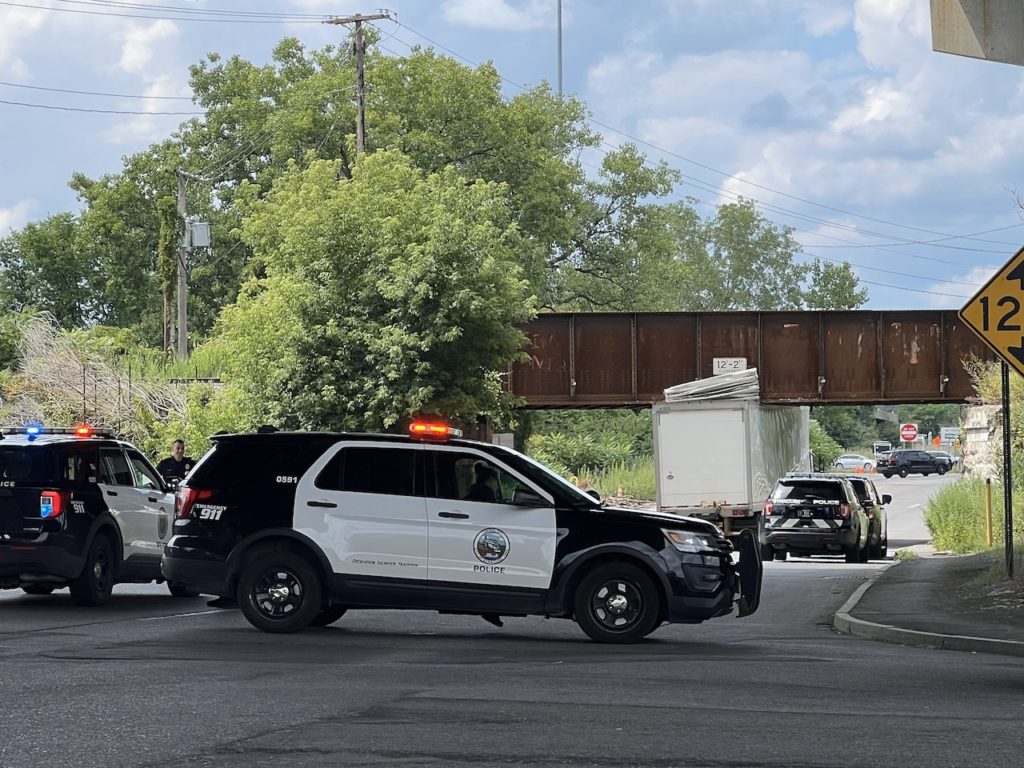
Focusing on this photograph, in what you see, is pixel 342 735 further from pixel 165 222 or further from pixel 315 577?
pixel 165 222

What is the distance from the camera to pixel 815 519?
102ft

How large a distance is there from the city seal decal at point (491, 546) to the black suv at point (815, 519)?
1758 centimetres

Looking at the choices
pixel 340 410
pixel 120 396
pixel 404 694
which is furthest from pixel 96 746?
pixel 120 396

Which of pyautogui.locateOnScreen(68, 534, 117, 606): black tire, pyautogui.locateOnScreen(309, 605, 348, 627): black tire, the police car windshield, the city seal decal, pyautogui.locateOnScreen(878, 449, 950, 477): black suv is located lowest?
pyautogui.locateOnScreen(309, 605, 348, 627): black tire

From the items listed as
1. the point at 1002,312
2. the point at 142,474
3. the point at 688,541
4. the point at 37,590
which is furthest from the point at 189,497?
the point at 1002,312

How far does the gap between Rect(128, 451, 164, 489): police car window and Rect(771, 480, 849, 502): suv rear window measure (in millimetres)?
15034

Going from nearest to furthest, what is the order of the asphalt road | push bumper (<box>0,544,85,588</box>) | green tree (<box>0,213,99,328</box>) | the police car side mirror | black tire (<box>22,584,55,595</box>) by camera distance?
the asphalt road < the police car side mirror < push bumper (<box>0,544,85,588</box>) < black tire (<box>22,584,55,595</box>) < green tree (<box>0,213,99,328</box>)

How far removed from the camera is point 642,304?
72.6m

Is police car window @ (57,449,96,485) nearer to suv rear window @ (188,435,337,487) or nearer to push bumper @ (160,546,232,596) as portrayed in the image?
suv rear window @ (188,435,337,487)

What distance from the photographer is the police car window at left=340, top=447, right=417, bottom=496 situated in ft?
48.3

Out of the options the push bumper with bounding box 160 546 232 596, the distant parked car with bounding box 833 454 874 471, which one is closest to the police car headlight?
the push bumper with bounding box 160 546 232 596

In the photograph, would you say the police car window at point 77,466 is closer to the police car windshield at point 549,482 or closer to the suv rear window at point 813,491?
the police car windshield at point 549,482

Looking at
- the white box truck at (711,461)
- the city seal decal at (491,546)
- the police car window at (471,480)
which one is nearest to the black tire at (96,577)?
the police car window at (471,480)

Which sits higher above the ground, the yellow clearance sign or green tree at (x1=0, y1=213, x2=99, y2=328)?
green tree at (x1=0, y1=213, x2=99, y2=328)
